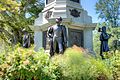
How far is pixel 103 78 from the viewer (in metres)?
8.16

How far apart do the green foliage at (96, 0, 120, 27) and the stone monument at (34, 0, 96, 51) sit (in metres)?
20.1

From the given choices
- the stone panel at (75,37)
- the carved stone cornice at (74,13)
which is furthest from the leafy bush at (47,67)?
the carved stone cornice at (74,13)

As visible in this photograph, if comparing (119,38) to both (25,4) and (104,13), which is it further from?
(25,4)

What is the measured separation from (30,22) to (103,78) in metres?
19.8

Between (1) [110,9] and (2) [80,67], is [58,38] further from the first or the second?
(1) [110,9]

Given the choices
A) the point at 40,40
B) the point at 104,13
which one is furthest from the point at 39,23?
the point at 104,13

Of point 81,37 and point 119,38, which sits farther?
point 119,38

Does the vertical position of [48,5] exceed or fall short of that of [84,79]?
it exceeds it

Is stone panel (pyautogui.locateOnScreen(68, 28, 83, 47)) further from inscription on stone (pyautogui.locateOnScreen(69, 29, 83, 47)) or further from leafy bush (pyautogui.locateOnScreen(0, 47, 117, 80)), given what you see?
leafy bush (pyautogui.locateOnScreen(0, 47, 117, 80))

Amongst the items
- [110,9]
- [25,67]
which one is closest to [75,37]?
[25,67]

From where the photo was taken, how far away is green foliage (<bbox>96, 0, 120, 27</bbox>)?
115 feet

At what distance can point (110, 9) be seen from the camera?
35406mm

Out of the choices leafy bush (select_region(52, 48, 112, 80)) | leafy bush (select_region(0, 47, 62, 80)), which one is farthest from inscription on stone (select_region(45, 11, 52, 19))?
leafy bush (select_region(0, 47, 62, 80))

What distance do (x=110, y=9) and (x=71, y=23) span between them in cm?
2217
